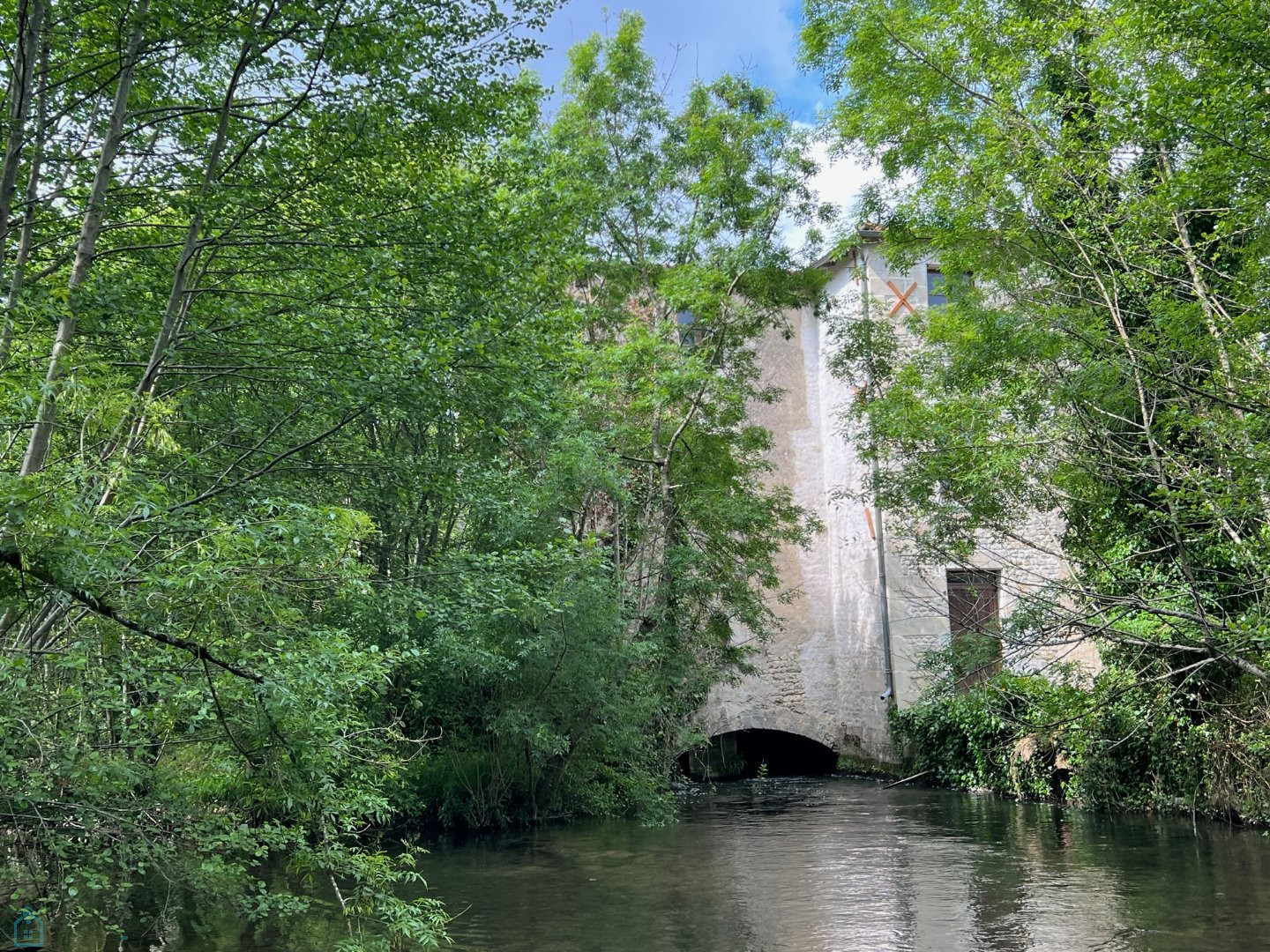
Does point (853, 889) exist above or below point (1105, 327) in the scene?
below

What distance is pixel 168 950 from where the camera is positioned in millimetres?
6688

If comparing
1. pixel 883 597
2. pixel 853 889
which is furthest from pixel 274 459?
pixel 883 597

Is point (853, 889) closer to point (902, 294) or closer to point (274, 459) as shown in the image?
point (274, 459)

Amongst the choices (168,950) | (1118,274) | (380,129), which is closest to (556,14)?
(380,129)

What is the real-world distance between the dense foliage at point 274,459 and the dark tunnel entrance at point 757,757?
293 inches

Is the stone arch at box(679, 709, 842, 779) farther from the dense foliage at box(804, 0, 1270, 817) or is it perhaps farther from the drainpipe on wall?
the dense foliage at box(804, 0, 1270, 817)

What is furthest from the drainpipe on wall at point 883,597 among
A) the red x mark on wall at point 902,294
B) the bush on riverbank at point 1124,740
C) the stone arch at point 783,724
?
the bush on riverbank at point 1124,740

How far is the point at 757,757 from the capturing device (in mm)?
21422

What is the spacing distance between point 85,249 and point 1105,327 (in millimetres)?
7932

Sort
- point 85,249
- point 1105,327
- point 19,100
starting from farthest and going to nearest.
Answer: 1. point 1105,327
2. point 85,249
3. point 19,100

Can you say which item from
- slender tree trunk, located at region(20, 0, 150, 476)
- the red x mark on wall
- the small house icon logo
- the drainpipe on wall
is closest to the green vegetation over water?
slender tree trunk, located at region(20, 0, 150, 476)

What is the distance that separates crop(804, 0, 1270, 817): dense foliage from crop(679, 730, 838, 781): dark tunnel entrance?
8143 mm

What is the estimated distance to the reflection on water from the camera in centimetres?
682

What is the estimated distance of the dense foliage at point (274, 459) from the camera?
4.69 meters
